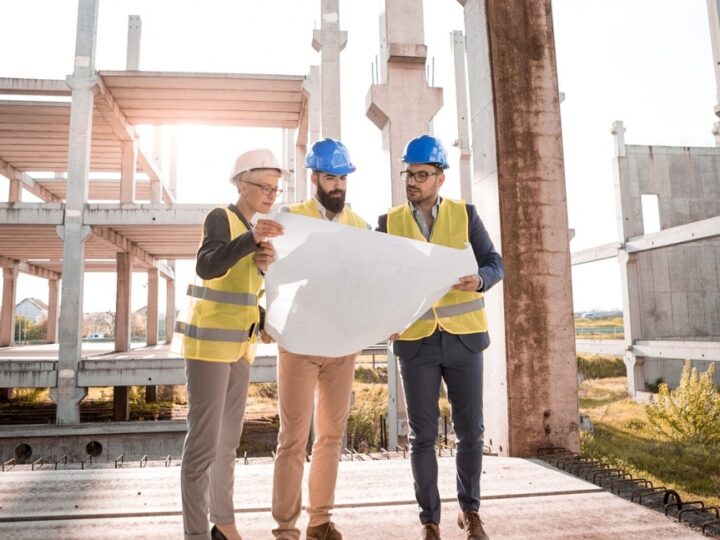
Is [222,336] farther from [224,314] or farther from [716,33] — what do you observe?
[716,33]

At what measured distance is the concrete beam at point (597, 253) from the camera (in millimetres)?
16875

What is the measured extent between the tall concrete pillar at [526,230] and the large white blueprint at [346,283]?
196cm

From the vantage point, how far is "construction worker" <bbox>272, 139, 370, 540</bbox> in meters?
2.21

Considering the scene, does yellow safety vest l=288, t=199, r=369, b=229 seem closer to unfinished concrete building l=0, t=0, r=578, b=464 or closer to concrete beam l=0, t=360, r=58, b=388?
unfinished concrete building l=0, t=0, r=578, b=464

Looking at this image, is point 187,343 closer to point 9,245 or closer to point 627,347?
point 627,347

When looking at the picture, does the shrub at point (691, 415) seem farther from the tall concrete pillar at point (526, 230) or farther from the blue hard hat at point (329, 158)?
the blue hard hat at point (329, 158)

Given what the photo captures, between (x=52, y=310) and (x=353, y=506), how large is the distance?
99.8 ft

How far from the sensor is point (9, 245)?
1884cm

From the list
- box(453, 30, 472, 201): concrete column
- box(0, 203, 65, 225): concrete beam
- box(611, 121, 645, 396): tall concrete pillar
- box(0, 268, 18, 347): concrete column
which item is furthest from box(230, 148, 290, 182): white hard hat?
box(0, 268, 18, 347): concrete column

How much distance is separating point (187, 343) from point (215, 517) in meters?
0.82

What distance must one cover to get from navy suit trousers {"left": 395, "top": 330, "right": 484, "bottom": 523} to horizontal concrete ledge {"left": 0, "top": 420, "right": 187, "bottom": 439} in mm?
11118

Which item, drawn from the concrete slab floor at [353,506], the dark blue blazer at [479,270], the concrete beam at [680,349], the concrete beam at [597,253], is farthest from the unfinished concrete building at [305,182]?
the concrete beam at [680,349]

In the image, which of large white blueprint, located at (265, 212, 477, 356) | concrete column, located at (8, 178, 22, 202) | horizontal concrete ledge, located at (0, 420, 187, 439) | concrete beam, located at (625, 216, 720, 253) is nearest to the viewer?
large white blueprint, located at (265, 212, 477, 356)

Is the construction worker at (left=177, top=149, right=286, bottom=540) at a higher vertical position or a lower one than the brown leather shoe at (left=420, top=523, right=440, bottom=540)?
higher
